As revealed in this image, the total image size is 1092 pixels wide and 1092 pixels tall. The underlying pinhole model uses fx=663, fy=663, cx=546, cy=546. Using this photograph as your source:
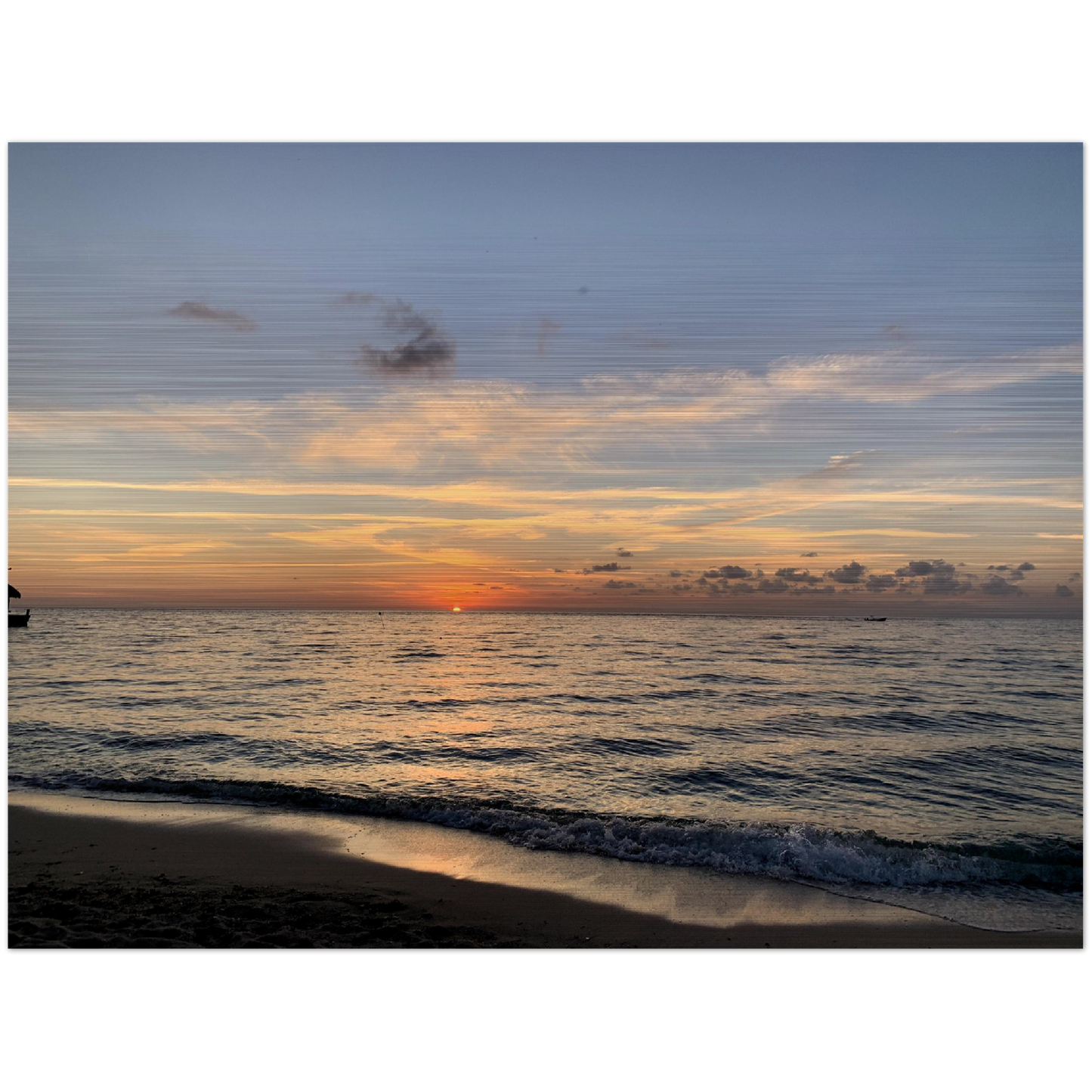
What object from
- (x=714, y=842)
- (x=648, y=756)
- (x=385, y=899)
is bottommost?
(x=648, y=756)

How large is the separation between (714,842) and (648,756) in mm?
4281

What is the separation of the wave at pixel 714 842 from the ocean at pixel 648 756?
0.03 m

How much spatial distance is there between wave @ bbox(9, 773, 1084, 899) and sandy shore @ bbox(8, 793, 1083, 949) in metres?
0.38

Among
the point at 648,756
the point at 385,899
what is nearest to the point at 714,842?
the point at 385,899

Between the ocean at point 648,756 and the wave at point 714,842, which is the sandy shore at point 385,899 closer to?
the wave at point 714,842

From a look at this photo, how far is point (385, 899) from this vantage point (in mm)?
5383

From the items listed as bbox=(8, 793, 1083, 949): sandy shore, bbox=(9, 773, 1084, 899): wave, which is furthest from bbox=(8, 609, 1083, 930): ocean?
bbox=(8, 793, 1083, 949): sandy shore

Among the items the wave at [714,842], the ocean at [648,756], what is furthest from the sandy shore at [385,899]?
the ocean at [648,756]

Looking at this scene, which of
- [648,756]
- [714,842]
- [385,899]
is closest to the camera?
[385,899]

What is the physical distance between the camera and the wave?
634 cm

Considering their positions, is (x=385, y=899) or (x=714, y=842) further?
(x=714, y=842)

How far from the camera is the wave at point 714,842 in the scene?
6.34 meters

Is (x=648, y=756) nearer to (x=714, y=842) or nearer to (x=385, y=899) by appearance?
(x=714, y=842)
